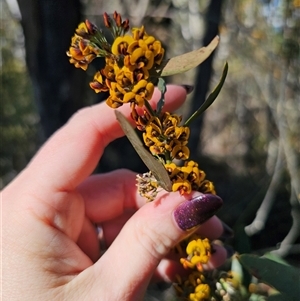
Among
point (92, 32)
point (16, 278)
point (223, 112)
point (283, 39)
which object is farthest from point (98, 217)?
point (223, 112)

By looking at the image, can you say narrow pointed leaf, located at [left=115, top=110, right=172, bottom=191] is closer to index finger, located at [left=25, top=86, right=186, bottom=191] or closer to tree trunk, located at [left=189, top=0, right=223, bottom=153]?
index finger, located at [left=25, top=86, right=186, bottom=191]

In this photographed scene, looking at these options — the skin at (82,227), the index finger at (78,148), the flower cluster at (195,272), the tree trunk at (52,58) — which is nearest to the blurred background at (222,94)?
the tree trunk at (52,58)

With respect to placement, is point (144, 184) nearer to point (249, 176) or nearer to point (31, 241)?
point (31, 241)

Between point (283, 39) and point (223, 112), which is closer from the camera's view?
point (283, 39)

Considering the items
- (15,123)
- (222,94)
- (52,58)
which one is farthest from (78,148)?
(222,94)

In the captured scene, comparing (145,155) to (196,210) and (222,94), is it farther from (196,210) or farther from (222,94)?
(222,94)

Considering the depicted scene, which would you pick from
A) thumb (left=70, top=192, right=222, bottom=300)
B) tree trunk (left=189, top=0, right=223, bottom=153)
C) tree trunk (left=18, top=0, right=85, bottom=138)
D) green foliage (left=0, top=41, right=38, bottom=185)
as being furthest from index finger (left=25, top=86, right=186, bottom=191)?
green foliage (left=0, top=41, right=38, bottom=185)

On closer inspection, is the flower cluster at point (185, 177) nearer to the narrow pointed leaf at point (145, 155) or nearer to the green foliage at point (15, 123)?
the narrow pointed leaf at point (145, 155)
